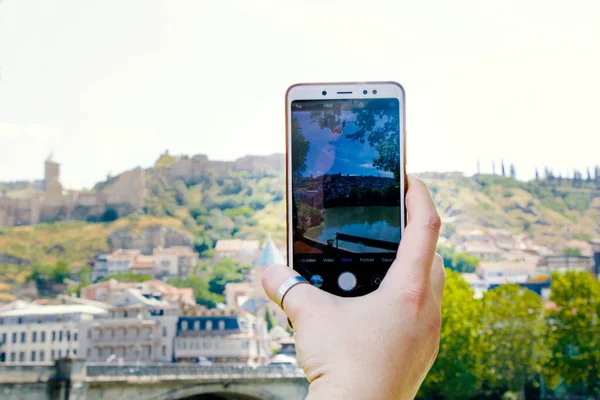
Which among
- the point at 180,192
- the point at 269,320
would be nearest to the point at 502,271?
the point at 269,320

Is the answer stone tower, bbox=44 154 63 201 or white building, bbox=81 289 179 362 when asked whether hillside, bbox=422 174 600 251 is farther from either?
stone tower, bbox=44 154 63 201

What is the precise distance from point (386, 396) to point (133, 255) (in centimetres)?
6746

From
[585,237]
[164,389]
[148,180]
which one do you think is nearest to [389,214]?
[164,389]

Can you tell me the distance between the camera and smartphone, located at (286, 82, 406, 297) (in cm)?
131

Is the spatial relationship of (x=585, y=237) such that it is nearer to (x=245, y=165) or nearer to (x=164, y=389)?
(x=245, y=165)

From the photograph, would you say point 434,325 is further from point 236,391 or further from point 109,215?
point 109,215

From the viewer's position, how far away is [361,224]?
4.39 ft

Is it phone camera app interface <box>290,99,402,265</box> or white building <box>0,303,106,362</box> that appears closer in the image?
phone camera app interface <box>290,99,402,265</box>

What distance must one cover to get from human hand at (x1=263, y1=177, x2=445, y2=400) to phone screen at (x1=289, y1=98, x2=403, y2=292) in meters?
0.30

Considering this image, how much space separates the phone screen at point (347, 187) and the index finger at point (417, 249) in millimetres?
286

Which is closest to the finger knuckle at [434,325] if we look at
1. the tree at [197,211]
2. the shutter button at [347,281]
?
the shutter button at [347,281]

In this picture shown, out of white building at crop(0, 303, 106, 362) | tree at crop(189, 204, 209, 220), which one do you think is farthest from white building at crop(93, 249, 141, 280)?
white building at crop(0, 303, 106, 362)

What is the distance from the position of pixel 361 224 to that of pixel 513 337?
84.9 feet

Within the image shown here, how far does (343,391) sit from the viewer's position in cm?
87
